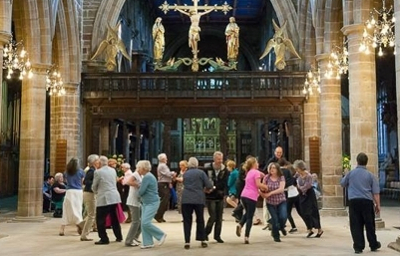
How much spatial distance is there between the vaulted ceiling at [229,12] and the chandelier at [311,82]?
15.0m

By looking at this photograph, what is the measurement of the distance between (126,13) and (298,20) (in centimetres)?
976

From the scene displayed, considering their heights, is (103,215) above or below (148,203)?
below

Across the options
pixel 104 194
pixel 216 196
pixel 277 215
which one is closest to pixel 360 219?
pixel 277 215

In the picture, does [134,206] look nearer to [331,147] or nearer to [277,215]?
[277,215]

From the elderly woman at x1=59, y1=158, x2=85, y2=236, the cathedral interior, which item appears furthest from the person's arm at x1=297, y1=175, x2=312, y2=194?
the elderly woman at x1=59, y1=158, x2=85, y2=236

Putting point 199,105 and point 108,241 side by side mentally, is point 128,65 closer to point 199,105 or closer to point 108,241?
point 199,105

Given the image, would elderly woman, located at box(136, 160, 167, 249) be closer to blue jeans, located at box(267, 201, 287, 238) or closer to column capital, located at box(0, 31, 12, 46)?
blue jeans, located at box(267, 201, 287, 238)

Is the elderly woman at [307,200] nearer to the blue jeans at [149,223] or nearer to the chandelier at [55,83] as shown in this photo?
the blue jeans at [149,223]

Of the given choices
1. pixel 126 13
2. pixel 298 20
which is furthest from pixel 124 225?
pixel 126 13

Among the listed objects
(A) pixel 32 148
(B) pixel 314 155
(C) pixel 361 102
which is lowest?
(B) pixel 314 155

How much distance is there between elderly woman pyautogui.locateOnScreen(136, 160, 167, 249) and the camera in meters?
9.38

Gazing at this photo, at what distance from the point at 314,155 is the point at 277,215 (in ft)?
33.4

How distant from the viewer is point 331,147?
1620 cm

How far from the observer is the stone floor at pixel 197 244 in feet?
29.7
